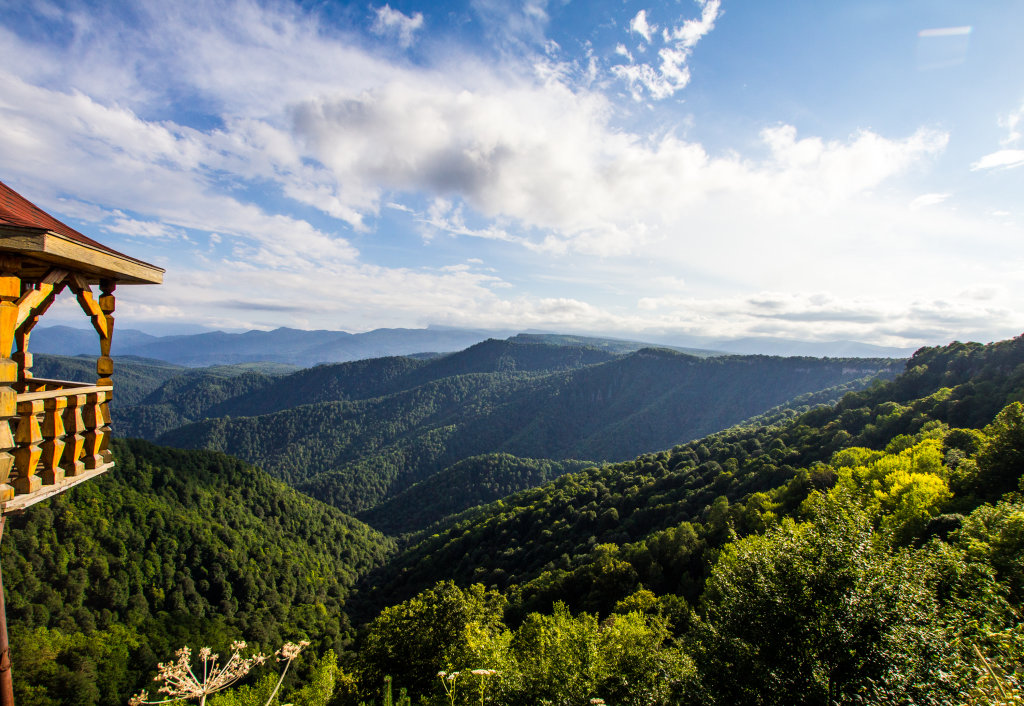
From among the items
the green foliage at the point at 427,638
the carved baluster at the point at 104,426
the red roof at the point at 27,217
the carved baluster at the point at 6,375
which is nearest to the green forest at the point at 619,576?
the green foliage at the point at 427,638

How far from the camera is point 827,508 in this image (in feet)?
61.3

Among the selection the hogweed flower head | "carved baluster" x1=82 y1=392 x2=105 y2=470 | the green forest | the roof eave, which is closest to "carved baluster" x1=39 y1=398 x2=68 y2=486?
"carved baluster" x1=82 y1=392 x2=105 y2=470

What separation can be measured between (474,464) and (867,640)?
566ft

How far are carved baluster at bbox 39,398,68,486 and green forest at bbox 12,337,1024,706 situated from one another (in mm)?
6183

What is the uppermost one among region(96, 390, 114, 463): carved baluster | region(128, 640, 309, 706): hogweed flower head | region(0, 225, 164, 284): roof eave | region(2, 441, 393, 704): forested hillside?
region(0, 225, 164, 284): roof eave

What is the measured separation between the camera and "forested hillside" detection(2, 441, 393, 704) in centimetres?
5394

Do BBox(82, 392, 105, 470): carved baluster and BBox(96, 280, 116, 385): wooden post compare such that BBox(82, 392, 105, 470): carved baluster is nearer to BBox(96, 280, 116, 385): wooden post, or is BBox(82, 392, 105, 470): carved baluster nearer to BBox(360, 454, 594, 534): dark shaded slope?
BBox(96, 280, 116, 385): wooden post

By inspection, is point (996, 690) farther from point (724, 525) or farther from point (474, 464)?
point (474, 464)

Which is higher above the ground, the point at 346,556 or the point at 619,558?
the point at 619,558

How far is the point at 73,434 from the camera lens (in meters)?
5.54

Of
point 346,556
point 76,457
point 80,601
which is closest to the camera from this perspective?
point 76,457

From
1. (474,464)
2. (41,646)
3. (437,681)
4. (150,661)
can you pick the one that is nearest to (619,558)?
(437,681)

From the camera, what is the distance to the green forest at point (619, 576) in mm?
14031

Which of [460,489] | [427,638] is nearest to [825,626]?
[427,638]
